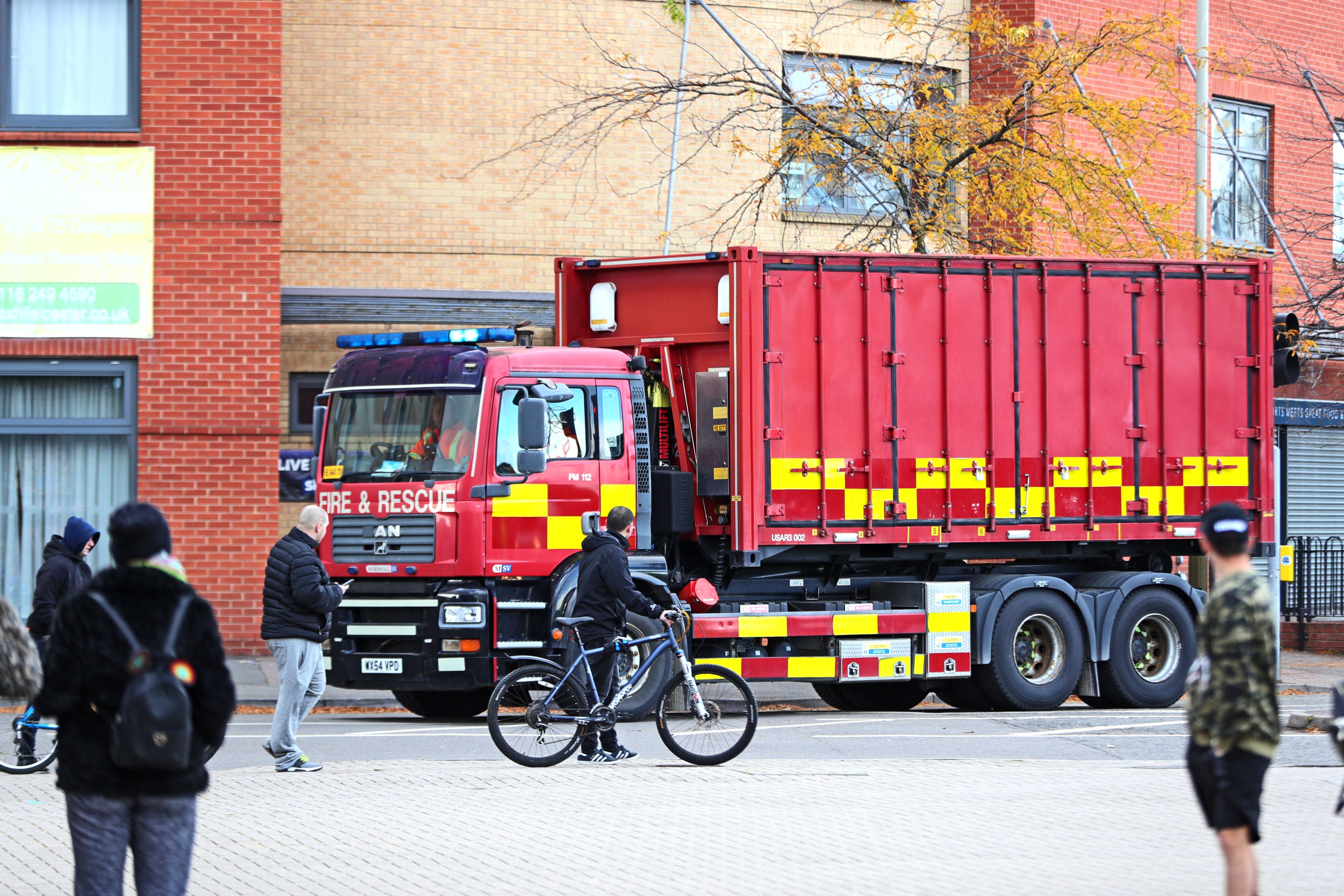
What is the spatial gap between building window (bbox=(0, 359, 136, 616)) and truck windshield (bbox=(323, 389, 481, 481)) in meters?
5.03

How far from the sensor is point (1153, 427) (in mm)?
15875

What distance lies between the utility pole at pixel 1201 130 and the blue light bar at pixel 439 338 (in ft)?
28.6

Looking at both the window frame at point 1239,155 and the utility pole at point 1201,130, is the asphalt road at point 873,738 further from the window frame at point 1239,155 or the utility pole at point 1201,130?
the window frame at point 1239,155

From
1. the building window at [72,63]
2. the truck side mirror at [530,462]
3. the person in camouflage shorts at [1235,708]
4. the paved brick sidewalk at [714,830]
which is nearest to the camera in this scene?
the person in camouflage shorts at [1235,708]

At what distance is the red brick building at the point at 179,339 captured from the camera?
59.4 feet

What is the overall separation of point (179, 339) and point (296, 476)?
2569 mm

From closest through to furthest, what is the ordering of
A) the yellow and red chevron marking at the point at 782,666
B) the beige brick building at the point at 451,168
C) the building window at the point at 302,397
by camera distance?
the yellow and red chevron marking at the point at 782,666
the building window at the point at 302,397
the beige brick building at the point at 451,168

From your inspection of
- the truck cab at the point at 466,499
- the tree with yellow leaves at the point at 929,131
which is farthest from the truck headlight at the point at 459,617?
the tree with yellow leaves at the point at 929,131

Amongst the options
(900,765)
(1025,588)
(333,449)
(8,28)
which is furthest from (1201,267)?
(8,28)

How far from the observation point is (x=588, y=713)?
1148 cm

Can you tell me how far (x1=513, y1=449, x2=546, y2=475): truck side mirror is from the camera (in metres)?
13.6

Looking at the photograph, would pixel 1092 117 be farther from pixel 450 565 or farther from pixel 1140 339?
pixel 450 565

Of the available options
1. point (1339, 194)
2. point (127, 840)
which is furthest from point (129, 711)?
point (1339, 194)

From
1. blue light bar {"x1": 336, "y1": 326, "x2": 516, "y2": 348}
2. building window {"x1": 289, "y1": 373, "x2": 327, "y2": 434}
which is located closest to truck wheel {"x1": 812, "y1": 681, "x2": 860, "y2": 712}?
blue light bar {"x1": 336, "y1": 326, "x2": 516, "y2": 348}
